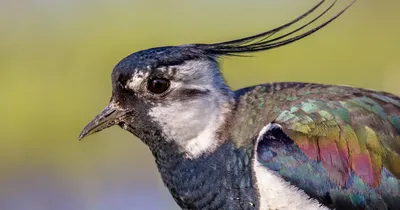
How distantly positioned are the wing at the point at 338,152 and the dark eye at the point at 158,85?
739mm

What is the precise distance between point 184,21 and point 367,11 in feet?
12.0

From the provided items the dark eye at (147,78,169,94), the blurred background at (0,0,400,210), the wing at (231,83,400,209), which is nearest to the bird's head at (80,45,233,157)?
the dark eye at (147,78,169,94)

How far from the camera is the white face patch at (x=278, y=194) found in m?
6.28

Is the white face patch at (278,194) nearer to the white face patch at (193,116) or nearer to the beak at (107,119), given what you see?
the white face patch at (193,116)

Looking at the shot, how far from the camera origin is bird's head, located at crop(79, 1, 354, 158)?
6602 millimetres

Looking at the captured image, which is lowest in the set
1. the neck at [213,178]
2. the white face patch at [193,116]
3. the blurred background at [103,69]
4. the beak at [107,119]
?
the neck at [213,178]

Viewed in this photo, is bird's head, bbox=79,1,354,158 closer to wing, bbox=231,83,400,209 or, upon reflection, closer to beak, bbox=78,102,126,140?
beak, bbox=78,102,126,140

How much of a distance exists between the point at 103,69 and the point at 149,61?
27.9 feet

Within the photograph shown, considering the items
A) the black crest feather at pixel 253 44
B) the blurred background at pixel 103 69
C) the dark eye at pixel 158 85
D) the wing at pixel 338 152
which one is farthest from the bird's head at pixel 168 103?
the blurred background at pixel 103 69

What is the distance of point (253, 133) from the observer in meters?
6.53

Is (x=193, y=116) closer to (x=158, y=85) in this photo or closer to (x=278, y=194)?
(x=158, y=85)

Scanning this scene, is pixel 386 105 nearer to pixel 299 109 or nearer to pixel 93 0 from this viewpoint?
pixel 299 109

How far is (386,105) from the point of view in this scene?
6562 mm

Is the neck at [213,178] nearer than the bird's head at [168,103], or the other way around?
the neck at [213,178]
